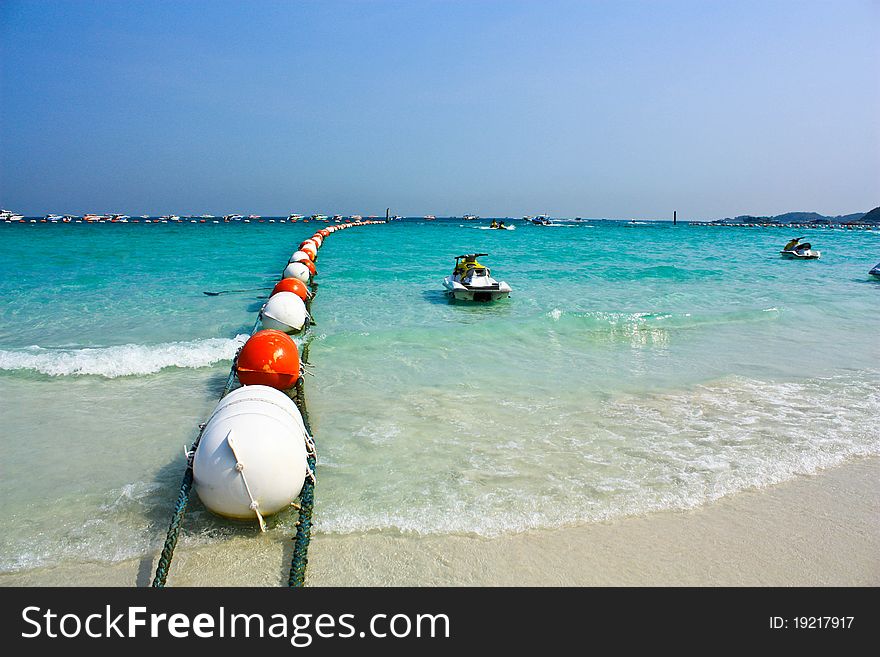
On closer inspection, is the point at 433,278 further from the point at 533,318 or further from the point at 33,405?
the point at 33,405

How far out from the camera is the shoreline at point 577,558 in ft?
14.7

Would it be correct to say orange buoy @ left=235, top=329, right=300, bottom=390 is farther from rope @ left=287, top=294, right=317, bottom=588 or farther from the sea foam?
the sea foam

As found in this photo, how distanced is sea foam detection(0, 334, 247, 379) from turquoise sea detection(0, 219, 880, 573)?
6 centimetres

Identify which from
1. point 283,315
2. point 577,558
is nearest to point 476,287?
point 283,315

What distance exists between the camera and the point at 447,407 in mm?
8516

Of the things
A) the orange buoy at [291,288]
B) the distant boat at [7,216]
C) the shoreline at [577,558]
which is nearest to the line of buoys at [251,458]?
the shoreline at [577,558]

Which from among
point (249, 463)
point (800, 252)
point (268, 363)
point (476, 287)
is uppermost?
point (800, 252)

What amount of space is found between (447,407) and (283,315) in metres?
5.36

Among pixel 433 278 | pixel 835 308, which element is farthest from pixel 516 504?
pixel 433 278

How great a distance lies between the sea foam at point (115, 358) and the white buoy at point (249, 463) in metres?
6.39

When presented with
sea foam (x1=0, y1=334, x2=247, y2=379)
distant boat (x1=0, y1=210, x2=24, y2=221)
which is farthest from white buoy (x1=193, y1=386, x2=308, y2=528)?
distant boat (x1=0, y1=210, x2=24, y2=221)

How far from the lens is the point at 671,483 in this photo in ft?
19.8

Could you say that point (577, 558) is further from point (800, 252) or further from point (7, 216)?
point (7, 216)
